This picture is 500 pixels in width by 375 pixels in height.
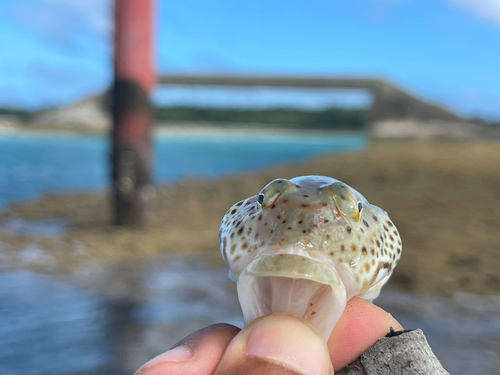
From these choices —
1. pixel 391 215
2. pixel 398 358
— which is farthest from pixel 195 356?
pixel 391 215

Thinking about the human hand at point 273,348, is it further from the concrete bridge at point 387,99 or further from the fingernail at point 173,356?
the concrete bridge at point 387,99

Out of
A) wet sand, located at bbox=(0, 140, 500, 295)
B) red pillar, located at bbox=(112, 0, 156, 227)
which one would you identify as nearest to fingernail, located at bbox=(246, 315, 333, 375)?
wet sand, located at bbox=(0, 140, 500, 295)

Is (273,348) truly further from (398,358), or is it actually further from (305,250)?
(398,358)

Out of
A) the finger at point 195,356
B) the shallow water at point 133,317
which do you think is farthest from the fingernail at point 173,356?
the shallow water at point 133,317

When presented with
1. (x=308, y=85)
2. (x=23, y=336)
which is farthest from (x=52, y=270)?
(x=308, y=85)

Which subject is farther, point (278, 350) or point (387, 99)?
point (387, 99)

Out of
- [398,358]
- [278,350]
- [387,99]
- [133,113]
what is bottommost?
[387,99]

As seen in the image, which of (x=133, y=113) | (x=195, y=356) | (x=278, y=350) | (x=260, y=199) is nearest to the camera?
→ (x=278, y=350)

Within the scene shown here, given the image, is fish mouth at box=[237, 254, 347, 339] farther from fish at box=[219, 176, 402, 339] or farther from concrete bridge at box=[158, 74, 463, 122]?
concrete bridge at box=[158, 74, 463, 122]
